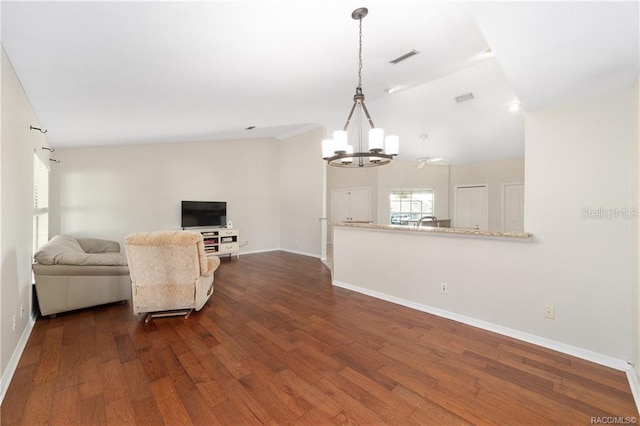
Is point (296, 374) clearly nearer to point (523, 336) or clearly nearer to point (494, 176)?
point (523, 336)

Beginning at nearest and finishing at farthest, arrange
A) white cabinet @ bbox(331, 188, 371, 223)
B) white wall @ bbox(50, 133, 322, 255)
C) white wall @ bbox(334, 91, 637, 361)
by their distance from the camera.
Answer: white wall @ bbox(334, 91, 637, 361)
white wall @ bbox(50, 133, 322, 255)
white cabinet @ bbox(331, 188, 371, 223)

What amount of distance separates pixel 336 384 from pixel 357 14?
2.70 m

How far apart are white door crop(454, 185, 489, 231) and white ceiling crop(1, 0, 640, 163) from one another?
3.80 m

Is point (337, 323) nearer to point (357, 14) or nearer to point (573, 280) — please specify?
point (573, 280)

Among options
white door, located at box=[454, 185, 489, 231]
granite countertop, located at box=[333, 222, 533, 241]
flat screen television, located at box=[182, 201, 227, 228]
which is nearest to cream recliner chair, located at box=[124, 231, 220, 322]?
granite countertop, located at box=[333, 222, 533, 241]

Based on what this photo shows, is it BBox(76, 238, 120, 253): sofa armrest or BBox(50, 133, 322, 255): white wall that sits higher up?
BBox(50, 133, 322, 255): white wall

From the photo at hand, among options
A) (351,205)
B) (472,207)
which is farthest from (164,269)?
(472,207)

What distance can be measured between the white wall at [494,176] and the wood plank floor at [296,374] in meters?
5.18

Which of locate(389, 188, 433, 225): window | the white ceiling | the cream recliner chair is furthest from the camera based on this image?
locate(389, 188, 433, 225): window

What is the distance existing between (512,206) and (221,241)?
7.29 meters

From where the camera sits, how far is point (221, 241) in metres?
6.62

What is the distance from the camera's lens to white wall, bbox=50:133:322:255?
5422mm

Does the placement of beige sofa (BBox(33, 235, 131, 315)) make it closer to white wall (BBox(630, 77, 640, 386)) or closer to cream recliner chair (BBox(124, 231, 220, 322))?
cream recliner chair (BBox(124, 231, 220, 322))

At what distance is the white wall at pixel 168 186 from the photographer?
5.42m
